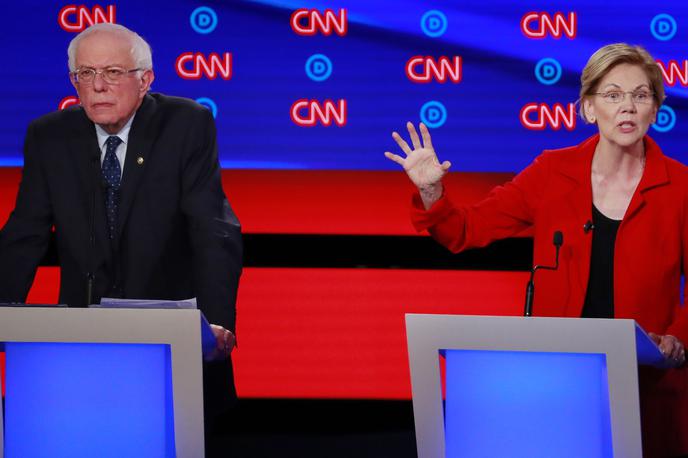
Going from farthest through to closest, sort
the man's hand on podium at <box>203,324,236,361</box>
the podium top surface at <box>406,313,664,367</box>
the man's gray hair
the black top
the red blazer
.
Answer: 1. the man's gray hair
2. the black top
3. the red blazer
4. the man's hand on podium at <box>203,324,236,361</box>
5. the podium top surface at <box>406,313,664,367</box>

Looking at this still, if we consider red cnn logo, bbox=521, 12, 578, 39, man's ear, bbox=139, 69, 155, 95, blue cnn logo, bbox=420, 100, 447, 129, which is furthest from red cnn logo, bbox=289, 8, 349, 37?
man's ear, bbox=139, 69, 155, 95

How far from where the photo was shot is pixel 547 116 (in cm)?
441

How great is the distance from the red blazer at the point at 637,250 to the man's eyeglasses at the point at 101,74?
911 millimetres

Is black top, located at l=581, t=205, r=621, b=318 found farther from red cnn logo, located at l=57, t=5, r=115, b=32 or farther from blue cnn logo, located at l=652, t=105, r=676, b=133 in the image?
red cnn logo, located at l=57, t=5, r=115, b=32

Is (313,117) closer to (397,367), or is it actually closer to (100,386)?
(397,367)

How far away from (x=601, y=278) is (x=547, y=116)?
5.41ft

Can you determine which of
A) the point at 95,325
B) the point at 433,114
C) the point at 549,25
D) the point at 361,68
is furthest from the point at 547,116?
the point at 95,325

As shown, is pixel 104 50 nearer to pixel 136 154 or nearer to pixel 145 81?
pixel 145 81

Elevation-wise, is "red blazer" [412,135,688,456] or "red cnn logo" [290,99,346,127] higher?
"red cnn logo" [290,99,346,127]

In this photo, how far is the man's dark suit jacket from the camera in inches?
115

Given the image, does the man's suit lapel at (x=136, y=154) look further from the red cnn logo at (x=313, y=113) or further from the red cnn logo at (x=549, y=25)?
the red cnn logo at (x=549, y=25)

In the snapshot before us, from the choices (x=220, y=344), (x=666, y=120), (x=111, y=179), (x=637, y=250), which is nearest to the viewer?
(x=220, y=344)

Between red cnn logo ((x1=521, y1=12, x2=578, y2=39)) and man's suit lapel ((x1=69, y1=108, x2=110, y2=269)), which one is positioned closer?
man's suit lapel ((x1=69, y1=108, x2=110, y2=269))

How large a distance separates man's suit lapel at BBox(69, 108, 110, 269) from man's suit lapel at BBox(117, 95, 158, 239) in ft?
0.17
